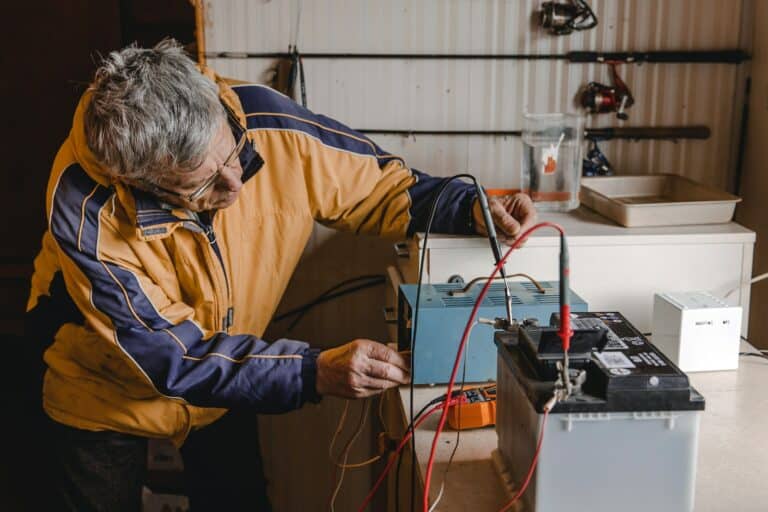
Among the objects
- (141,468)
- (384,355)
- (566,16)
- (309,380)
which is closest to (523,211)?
(384,355)

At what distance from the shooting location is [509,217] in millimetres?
1618

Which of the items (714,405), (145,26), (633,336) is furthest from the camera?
(145,26)

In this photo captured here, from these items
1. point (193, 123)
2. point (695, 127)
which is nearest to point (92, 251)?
point (193, 123)

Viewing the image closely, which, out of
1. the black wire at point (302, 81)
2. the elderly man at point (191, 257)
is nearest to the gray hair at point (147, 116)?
the elderly man at point (191, 257)

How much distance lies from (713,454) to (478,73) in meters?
1.27

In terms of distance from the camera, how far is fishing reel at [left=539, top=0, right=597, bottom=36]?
6.87 ft

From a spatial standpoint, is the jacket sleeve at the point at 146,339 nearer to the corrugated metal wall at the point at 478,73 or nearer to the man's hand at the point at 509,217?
the man's hand at the point at 509,217

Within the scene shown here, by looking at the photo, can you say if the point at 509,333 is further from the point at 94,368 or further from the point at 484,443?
the point at 94,368

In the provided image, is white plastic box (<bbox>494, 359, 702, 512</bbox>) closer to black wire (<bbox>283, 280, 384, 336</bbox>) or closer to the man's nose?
the man's nose

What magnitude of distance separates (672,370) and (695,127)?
137cm

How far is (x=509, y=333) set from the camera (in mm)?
1204

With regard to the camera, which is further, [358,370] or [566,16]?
[566,16]

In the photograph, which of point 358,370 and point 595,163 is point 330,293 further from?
point 358,370

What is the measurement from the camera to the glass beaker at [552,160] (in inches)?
75.5
